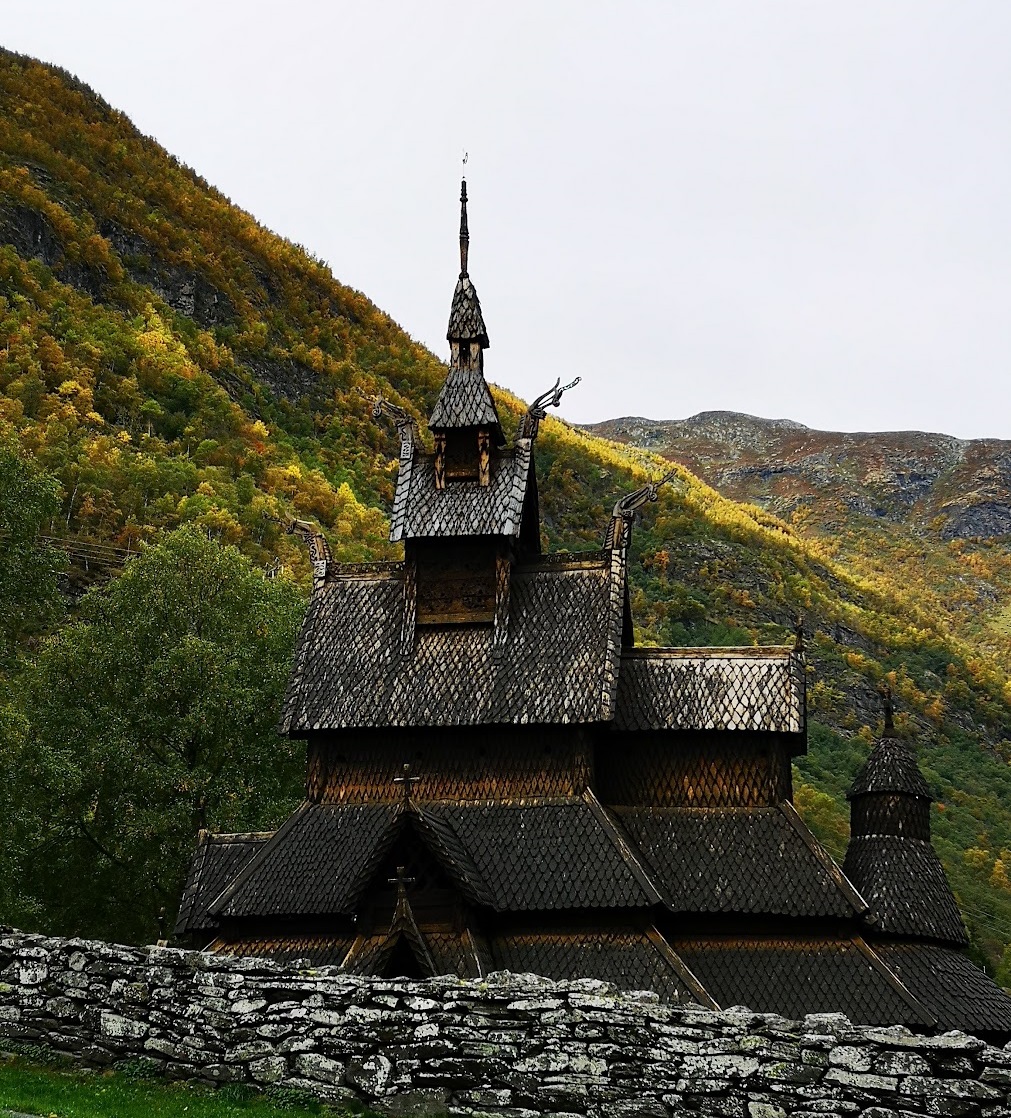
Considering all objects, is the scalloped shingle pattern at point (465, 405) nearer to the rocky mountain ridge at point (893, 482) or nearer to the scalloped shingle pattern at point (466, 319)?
the scalloped shingle pattern at point (466, 319)

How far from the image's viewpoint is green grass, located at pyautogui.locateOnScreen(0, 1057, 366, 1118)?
12.8 meters

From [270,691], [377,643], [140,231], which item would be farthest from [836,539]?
[377,643]

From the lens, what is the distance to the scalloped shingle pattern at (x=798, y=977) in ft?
65.3

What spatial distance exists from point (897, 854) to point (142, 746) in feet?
61.4

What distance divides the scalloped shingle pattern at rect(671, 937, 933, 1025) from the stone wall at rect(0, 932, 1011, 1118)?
672 cm

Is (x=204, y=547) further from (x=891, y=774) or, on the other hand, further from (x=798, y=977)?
(x=798, y=977)

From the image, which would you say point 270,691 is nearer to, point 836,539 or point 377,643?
point 377,643

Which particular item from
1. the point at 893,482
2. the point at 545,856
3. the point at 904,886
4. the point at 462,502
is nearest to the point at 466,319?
the point at 462,502

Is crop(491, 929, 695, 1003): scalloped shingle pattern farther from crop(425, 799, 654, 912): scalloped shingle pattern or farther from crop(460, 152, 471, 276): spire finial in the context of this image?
crop(460, 152, 471, 276): spire finial

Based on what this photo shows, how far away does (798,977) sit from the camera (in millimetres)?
20578

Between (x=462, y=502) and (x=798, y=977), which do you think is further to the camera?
(x=462, y=502)

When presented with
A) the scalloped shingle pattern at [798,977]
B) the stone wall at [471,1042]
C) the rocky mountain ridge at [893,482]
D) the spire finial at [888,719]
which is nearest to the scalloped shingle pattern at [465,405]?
the spire finial at [888,719]

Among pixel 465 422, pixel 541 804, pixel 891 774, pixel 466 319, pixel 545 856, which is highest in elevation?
pixel 466 319

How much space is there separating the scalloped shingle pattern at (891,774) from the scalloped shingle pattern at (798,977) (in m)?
3.81
